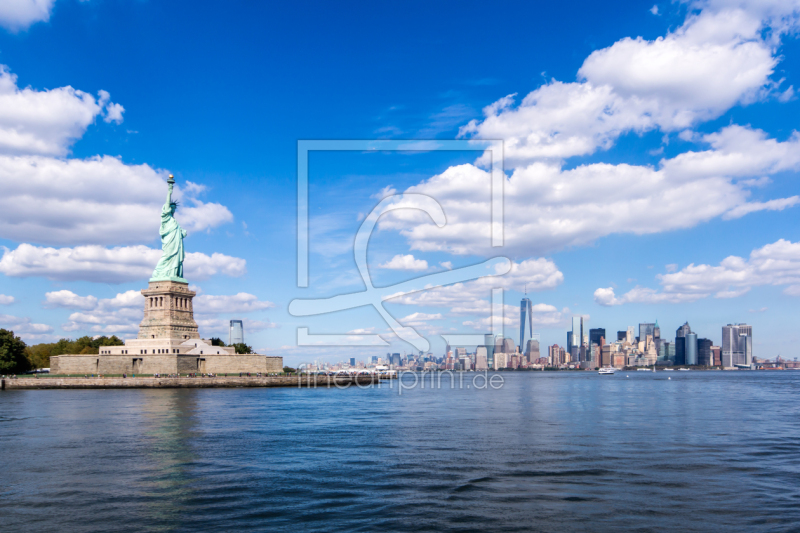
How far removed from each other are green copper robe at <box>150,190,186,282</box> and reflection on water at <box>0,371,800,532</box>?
57.4 metres

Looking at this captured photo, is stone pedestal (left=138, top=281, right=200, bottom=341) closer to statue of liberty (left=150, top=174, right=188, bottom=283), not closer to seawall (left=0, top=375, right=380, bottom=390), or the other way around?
statue of liberty (left=150, top=174, right=188, bottom=283)

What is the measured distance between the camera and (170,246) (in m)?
106

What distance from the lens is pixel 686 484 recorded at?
24141 mm

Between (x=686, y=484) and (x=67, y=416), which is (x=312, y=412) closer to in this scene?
(x=67, y=416)

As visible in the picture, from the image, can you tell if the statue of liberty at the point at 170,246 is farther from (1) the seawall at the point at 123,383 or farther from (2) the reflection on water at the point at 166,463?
(2) the reflection on water at the point at 166,463

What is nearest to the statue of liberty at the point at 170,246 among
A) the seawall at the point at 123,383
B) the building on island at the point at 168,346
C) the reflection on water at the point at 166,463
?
the building on island at the point at 168,346

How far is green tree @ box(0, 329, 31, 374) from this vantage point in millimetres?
96188

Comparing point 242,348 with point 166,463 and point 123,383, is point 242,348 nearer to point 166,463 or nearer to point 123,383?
point 123,383

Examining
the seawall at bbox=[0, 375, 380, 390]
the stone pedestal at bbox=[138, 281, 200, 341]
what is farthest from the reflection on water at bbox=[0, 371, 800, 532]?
the stone pedestal at bbox=[138, 281, 200, 341]

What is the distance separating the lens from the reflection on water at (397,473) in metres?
19.5

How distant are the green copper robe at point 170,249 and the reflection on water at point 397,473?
→ 57391 mm

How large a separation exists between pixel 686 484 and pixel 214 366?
8636 centimetres

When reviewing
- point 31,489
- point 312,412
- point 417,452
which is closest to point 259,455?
point 417,452

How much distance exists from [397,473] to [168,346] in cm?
7914
